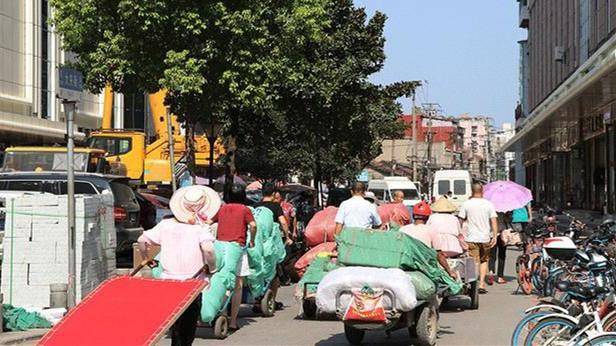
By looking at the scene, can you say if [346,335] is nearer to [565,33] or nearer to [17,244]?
[17,244]

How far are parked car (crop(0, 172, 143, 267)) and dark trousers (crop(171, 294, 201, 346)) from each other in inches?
316

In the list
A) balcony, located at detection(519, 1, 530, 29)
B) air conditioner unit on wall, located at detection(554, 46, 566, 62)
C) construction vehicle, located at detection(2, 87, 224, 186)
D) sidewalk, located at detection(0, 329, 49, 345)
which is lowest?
sidewalk, located at detection(0, 329, 49, 345)

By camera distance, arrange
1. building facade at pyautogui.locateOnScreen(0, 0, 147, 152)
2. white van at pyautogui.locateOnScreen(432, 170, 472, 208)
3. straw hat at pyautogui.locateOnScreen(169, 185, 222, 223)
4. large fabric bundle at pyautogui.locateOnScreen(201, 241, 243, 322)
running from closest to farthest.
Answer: straw hat at pyautogui.locateOnScreen(169, 185, 222, 223), large fabric bundle at pyautogui.locateOnScreen(201, 241, 243, 322), building facade at pyautogui.locateOnScreen(0, 0, 147, 152), white van at pyautogui.locateOnScreen(432, 170, 472, 208)

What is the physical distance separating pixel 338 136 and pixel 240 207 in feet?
53.3

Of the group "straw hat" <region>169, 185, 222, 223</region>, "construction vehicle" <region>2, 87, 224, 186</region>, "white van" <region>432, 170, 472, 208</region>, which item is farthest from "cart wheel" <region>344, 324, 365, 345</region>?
"white van" <region>432, 170, 472, 208</region>

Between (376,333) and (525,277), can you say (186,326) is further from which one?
(525,277)

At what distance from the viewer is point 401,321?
9.33 metres

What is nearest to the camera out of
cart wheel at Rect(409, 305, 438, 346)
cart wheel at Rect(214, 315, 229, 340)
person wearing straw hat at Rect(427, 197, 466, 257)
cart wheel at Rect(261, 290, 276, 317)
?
cart wheel at Rect(409, 305, 438, 346)

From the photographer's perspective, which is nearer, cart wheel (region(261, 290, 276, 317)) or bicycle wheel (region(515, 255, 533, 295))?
cart wheel (region(261, 290, 276, 317))

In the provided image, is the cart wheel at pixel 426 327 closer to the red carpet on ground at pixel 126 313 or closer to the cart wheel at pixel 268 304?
the red carpet on ground at pixel 126 313

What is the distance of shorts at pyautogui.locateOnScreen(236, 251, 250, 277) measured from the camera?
11141 millimetres

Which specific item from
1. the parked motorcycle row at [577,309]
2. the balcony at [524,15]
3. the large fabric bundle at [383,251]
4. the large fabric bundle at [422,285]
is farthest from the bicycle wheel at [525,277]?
the balcony at [524,15]

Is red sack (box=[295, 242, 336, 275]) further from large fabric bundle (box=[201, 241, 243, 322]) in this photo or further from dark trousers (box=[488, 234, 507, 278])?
dark trousers (box=[488, 234, 507, 278])

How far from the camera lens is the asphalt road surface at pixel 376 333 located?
34.2 ft
